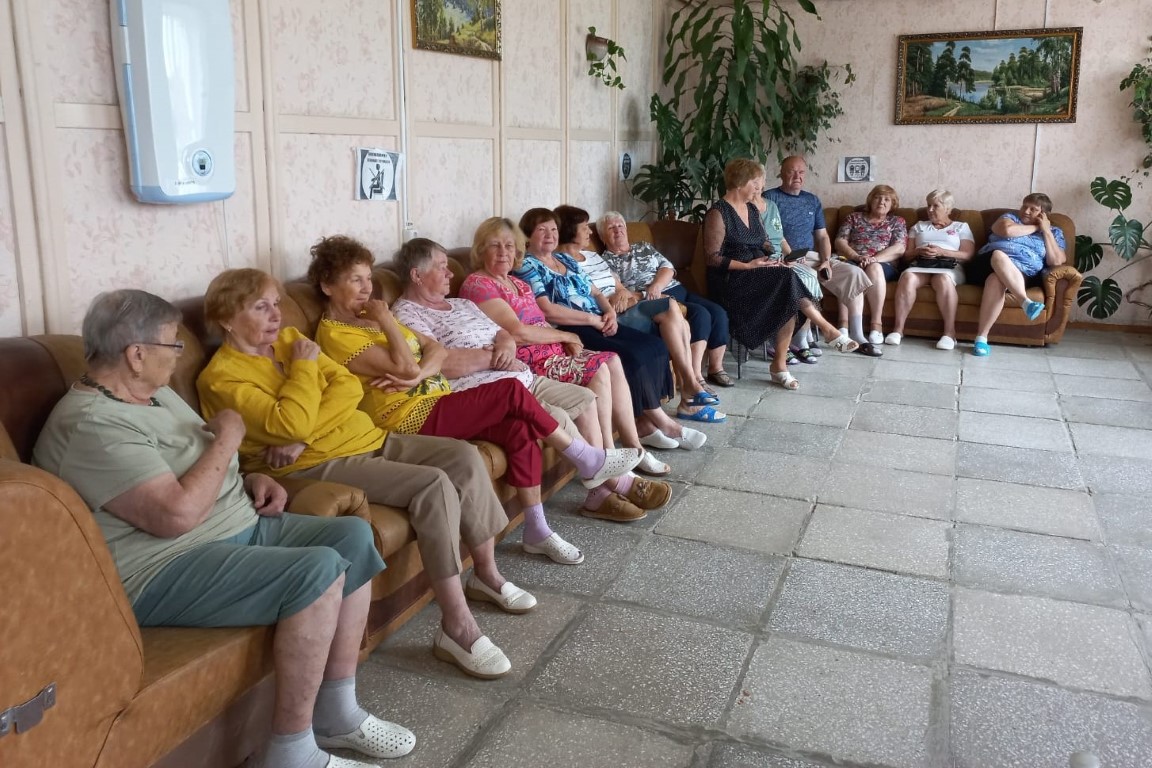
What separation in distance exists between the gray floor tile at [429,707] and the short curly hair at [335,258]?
1226 mm

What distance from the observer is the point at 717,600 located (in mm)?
2961

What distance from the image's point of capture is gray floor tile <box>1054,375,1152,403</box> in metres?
5.41

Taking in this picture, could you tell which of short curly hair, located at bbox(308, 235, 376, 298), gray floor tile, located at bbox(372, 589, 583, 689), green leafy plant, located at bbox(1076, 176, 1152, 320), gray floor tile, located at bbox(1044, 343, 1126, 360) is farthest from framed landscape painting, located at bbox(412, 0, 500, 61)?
green leafy plant, located at bbox(1076, 176, 1152, 320)

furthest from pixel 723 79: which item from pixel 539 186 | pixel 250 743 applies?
pixel 250 743

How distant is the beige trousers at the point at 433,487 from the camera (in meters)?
2.57

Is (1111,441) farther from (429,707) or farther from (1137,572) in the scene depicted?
(429,707)

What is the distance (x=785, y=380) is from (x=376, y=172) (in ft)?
9.16

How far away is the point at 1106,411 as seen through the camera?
509 centimetres

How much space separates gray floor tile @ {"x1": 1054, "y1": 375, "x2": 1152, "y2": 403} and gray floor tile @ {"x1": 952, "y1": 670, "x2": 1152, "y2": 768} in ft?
11.6

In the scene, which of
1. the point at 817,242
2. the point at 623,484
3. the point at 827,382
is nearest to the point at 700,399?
the point at 827,382

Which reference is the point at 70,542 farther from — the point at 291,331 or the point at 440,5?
the point at 440,5

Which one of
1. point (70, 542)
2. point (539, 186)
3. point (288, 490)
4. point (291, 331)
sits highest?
point (539, 186)

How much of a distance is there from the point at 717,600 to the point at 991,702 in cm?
84

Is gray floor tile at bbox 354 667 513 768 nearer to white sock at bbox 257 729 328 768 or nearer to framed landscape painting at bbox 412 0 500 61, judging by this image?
white sock at bbox 257 729 328 768
